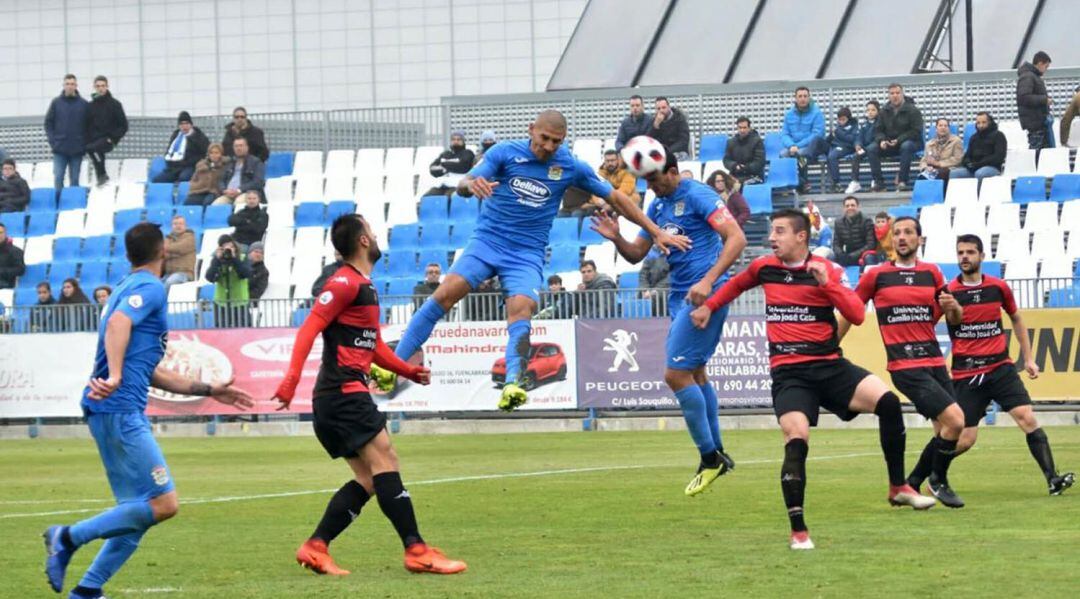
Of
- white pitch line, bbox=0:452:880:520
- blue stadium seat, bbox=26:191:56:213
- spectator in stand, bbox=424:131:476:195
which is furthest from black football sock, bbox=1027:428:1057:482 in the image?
blue stadium seat, bbox=26:191:56:213

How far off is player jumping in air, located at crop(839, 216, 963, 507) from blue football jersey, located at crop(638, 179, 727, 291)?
1.55 meters

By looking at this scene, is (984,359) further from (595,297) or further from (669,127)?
(669,127)

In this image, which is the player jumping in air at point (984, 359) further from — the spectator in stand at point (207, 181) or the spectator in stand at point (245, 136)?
the spectator in stand at point (207, 181)

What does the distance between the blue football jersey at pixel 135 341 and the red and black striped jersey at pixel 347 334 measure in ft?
3.44

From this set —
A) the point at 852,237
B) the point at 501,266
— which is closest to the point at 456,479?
the point at 501,266

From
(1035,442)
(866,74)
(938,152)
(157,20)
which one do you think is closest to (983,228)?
(938,152)

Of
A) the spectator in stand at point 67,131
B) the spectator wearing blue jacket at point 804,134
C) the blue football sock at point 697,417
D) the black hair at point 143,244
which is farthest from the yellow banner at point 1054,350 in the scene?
the spectator in stand at point 67,131

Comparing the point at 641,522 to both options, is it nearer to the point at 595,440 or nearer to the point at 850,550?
the point at 850,550

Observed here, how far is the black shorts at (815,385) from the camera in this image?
11695mm

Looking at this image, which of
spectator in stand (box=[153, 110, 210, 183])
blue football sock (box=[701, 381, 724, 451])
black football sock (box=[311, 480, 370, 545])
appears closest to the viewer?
black football sock (box=[311, 480, 370, 545])

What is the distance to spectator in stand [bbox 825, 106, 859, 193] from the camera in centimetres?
3195

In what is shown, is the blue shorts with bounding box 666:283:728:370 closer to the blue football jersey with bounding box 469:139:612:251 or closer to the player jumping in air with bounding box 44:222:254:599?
the blue football jersey with bounding box 469:139:612:251

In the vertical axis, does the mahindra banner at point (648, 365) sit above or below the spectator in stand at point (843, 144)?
below

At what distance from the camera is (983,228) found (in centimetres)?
2961
